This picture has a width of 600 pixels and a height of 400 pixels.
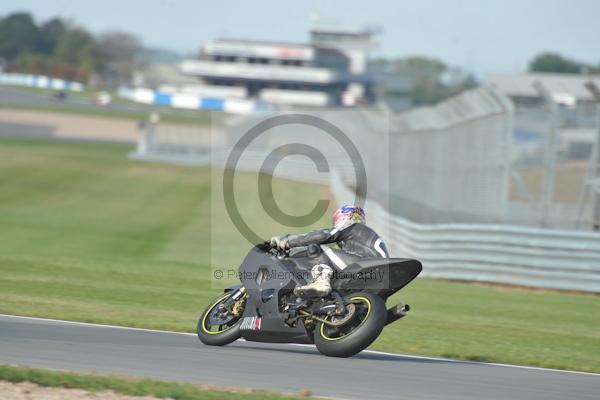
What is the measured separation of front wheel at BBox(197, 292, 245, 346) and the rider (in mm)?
820

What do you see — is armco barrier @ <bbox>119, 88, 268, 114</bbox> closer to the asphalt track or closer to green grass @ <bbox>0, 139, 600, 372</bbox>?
green grass @ <bbox>0, 139, 600, 372</bbox>

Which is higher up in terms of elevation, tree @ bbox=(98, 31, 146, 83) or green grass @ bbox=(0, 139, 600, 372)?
tree @ bbox=(98, 31, 146, 83)

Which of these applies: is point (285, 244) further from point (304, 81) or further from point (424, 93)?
point (304, 81)

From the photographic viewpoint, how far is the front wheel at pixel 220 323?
9531mm

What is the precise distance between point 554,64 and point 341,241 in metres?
154

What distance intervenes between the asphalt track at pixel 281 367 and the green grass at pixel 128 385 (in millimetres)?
343

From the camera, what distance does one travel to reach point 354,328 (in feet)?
28.3

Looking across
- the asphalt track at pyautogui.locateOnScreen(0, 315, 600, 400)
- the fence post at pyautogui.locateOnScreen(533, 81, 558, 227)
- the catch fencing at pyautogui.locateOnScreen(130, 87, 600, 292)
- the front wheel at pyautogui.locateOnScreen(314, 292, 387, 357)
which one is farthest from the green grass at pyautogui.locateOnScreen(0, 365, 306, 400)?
the fence post at pyautogui.locateOnScreen(533, 81, 558, 227)

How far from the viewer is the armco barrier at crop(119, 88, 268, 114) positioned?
9900 centimetres

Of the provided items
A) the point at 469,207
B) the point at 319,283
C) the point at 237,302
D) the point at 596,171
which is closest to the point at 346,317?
the point at 319,283

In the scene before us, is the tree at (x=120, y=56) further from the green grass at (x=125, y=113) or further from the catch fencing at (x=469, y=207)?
the catch fencing at (x=469, y=207)

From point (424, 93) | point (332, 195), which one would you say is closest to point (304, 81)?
point (424, 93)

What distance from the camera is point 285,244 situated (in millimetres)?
9266

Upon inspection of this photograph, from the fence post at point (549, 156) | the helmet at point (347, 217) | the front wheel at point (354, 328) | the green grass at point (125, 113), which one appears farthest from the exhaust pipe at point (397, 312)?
the green grass at point (125, 113)
